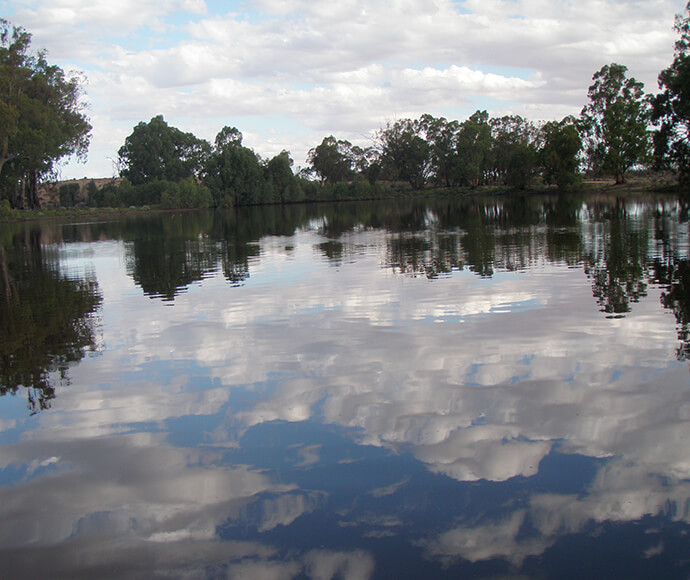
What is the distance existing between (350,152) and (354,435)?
147 m

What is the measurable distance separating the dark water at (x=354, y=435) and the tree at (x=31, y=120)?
65541mm

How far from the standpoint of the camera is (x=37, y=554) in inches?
195

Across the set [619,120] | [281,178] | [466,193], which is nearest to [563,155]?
[619,120]

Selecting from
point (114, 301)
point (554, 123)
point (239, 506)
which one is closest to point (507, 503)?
point (239, 506)

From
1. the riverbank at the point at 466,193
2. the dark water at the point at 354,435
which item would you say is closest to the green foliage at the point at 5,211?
the riverbank at the point at 466,193

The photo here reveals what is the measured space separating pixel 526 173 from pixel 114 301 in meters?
102

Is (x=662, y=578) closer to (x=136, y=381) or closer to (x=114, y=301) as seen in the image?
(x=136, y=381)

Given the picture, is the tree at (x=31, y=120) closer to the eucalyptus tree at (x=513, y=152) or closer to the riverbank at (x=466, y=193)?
the riverbank at (x=466, y=193)

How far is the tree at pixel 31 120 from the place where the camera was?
71000 mm

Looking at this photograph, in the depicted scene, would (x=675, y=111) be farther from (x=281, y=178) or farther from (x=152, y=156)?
(x=152, y=156)

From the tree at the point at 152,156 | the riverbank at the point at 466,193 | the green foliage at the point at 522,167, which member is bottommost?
the riverbank at the point at 466,193

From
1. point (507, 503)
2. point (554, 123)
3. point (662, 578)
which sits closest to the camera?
point (662, 578)

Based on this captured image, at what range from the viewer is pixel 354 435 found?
265 inches

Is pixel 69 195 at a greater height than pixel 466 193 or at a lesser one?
greater
